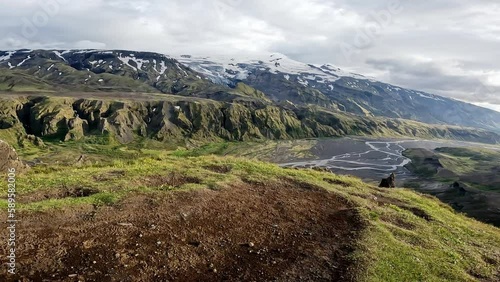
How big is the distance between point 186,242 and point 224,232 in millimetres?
2233

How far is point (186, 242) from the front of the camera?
16.9m

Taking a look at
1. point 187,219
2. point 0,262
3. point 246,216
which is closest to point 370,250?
point 246,216

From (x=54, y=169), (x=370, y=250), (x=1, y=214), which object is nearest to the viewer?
(x=1, y=214)

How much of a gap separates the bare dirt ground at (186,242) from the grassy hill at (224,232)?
52 millimetres

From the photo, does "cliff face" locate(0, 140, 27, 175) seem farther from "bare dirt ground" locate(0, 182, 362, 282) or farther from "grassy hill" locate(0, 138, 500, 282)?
"bare dirt ground" locate(0, 182, 362, 282)

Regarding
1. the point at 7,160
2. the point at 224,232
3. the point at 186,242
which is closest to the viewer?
the point at 186,242

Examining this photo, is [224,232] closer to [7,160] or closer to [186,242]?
[186,242]

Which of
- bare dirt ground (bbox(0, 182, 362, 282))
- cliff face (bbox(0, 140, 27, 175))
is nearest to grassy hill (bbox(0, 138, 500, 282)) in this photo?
bare dirt ground (bbox(0, 182, 362, 282))

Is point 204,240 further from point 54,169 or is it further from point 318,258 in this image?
point 54,169

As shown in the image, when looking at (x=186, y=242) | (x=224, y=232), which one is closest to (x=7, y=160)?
(x=186, y=242)

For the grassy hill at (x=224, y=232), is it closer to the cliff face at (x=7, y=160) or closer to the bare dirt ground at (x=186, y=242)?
the bare dirt ground at (x=186, y=242)

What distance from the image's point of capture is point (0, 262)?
43.6ft

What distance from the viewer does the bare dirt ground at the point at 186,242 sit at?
14086 millimetres

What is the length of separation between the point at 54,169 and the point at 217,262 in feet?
58.6
